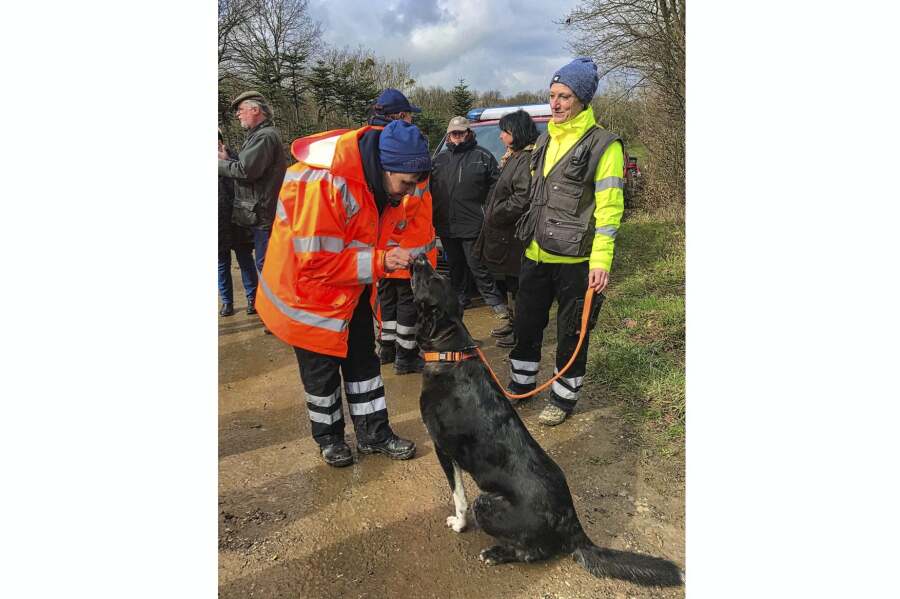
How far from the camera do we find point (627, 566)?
2.32 m

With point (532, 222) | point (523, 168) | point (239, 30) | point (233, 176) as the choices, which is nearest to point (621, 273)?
point (523, 168)

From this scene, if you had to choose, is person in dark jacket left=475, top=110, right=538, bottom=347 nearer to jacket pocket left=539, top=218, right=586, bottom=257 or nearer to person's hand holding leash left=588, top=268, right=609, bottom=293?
jacket pocket left=539, top=218, right=586, bottom=257

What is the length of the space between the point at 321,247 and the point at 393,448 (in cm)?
153

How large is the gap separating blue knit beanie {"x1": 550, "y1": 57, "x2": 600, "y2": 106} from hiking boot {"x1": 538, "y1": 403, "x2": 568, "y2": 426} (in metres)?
2.25

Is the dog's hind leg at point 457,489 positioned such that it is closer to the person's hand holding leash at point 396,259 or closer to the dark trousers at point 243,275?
the person's hand holding leash at point 396,259

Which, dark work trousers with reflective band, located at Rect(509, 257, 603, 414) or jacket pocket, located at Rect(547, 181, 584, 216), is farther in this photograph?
dark work trousers with reflective band, located at Rect(509, 257, 603, 414)

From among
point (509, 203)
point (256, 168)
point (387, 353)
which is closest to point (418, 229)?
point (509, 203)

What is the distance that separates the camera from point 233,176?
5.15 metres

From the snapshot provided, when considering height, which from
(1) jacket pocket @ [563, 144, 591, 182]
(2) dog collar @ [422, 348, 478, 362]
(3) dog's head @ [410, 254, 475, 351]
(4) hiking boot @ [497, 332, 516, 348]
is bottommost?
(4) hiking boot @ [497, 332, 516, 348]

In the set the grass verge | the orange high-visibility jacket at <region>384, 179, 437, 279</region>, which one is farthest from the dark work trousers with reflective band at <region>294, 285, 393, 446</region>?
the grass verge

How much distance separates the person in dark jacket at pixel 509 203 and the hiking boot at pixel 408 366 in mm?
966

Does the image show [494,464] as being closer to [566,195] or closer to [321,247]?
[321,247]

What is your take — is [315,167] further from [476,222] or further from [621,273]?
[621,273]

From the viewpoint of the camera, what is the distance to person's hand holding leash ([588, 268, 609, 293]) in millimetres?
3287
